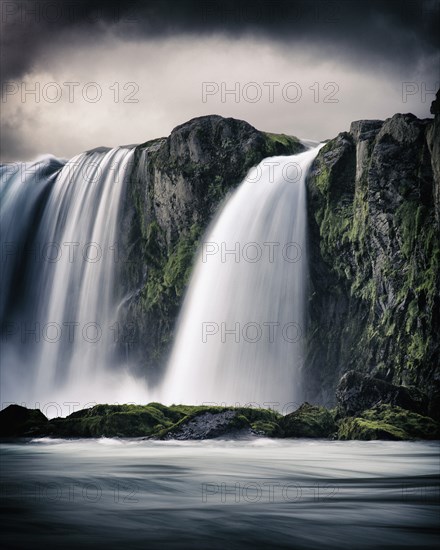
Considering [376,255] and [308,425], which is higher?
[376,255]

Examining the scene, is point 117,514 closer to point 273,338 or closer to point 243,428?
point 243,428

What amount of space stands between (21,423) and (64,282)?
20.7 metres

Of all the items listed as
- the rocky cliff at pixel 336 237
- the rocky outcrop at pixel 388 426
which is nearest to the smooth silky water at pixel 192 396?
the rocky outcrop at pixel 388 426

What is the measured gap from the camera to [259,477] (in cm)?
1417

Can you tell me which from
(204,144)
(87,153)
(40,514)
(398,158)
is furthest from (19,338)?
(40,514)

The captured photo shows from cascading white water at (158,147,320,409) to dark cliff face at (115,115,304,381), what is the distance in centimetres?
575

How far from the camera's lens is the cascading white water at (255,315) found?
36.6 metres

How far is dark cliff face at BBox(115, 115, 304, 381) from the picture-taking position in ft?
148

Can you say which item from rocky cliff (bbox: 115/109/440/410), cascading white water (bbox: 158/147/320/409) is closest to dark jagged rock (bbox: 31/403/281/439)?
rocky cliff (bbox: 115/109/440/410)

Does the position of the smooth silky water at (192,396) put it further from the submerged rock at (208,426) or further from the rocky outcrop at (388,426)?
the rocky outcrop at (388,426)

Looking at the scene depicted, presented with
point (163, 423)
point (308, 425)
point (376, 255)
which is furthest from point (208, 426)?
point (376, 255)

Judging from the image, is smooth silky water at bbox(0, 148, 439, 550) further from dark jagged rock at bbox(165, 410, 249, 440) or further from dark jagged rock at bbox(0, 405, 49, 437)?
dark jagged rock at bbox(0, 405, 49, 437)

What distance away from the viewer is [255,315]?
36.8m

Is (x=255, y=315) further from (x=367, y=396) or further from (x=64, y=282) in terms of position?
(x=64, y=282)
